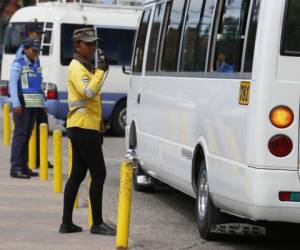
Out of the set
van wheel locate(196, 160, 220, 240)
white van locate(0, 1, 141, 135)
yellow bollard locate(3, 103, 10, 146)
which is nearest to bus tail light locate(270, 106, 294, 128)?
van wheel locate(196, 160, 220, 240)

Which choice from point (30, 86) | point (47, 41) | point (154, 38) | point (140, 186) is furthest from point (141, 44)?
point (47, 41)

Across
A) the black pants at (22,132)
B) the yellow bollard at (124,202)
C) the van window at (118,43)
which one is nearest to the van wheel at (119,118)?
the van window at (118,43)

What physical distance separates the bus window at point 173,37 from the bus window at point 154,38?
0.51 meters

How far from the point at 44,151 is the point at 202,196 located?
4397mm

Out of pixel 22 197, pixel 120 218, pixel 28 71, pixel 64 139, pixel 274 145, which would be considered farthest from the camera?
pixel 64 139

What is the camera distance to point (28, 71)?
13531mm

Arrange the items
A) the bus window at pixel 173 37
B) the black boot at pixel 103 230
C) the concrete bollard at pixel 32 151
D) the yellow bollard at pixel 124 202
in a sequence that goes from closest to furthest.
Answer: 1. the yellow bollard at pixel 124 202
2. the black boot at pixel 103 230
3. the bus window at pixel 173 37
4. the concrete bollard at pixel 32 151

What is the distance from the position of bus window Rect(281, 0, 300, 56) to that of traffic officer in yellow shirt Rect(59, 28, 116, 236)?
1.94 m

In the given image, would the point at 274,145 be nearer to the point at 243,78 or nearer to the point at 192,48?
→ the point at 243,78

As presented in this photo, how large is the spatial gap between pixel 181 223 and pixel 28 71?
4050 millimetres

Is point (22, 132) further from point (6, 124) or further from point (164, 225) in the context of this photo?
point (6, 124)

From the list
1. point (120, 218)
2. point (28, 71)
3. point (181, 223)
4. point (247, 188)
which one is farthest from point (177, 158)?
point (28, 71)

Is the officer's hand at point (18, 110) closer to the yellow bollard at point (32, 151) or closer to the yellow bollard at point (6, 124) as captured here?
the yellow bollard at point (32, 151)

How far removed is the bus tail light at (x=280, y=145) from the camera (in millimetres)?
7543
